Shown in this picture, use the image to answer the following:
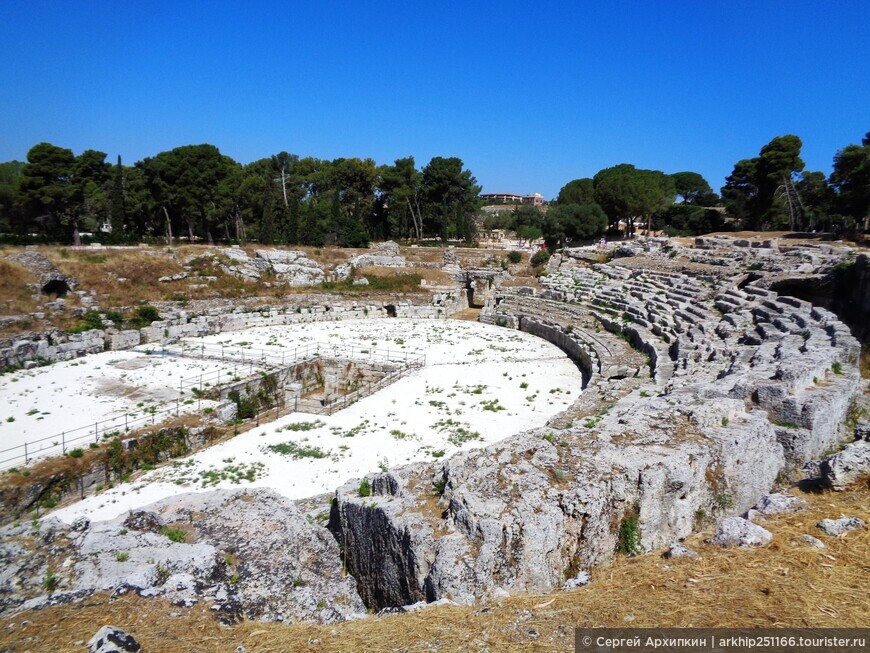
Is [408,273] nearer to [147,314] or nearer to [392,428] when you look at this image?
[147,314]

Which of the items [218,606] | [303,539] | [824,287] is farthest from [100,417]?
[824,287]

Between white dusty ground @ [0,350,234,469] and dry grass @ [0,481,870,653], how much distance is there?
8.87 metres

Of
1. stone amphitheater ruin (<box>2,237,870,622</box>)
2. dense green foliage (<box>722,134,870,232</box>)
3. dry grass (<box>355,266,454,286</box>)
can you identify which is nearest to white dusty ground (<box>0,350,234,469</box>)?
stone amphitheater ruin (<box>2,237,870,622</box>)

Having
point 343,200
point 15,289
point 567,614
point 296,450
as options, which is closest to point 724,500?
point 567,614

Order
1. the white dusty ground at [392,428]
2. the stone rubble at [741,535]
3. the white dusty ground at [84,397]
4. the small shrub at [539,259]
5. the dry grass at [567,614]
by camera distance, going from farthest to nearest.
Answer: the small shrub at [539,259]
the white dusty ground at [84,397]
the white dusty ground at [392,428]
the stone rubble at [741,535]
the dry grass at [567,614]

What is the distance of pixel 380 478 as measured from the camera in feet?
24.2

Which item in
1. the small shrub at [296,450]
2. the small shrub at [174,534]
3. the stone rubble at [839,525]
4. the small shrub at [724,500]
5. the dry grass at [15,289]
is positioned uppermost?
the dry grass at [15,289]

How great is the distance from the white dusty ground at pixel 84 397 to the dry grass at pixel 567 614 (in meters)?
8.87

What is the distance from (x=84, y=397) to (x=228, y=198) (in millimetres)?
30750

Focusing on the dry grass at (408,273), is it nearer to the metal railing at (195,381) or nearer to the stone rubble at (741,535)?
the metal railing at (195,381)

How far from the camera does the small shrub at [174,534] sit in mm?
6410

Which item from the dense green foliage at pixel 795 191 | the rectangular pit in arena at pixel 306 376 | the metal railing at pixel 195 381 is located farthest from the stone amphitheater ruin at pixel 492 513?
the dense green foliage at pixel 795 191

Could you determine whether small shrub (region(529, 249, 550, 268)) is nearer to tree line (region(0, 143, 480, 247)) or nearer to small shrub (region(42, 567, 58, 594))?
tree line (region(0, 143, 480, 247))

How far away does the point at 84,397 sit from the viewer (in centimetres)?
1573
